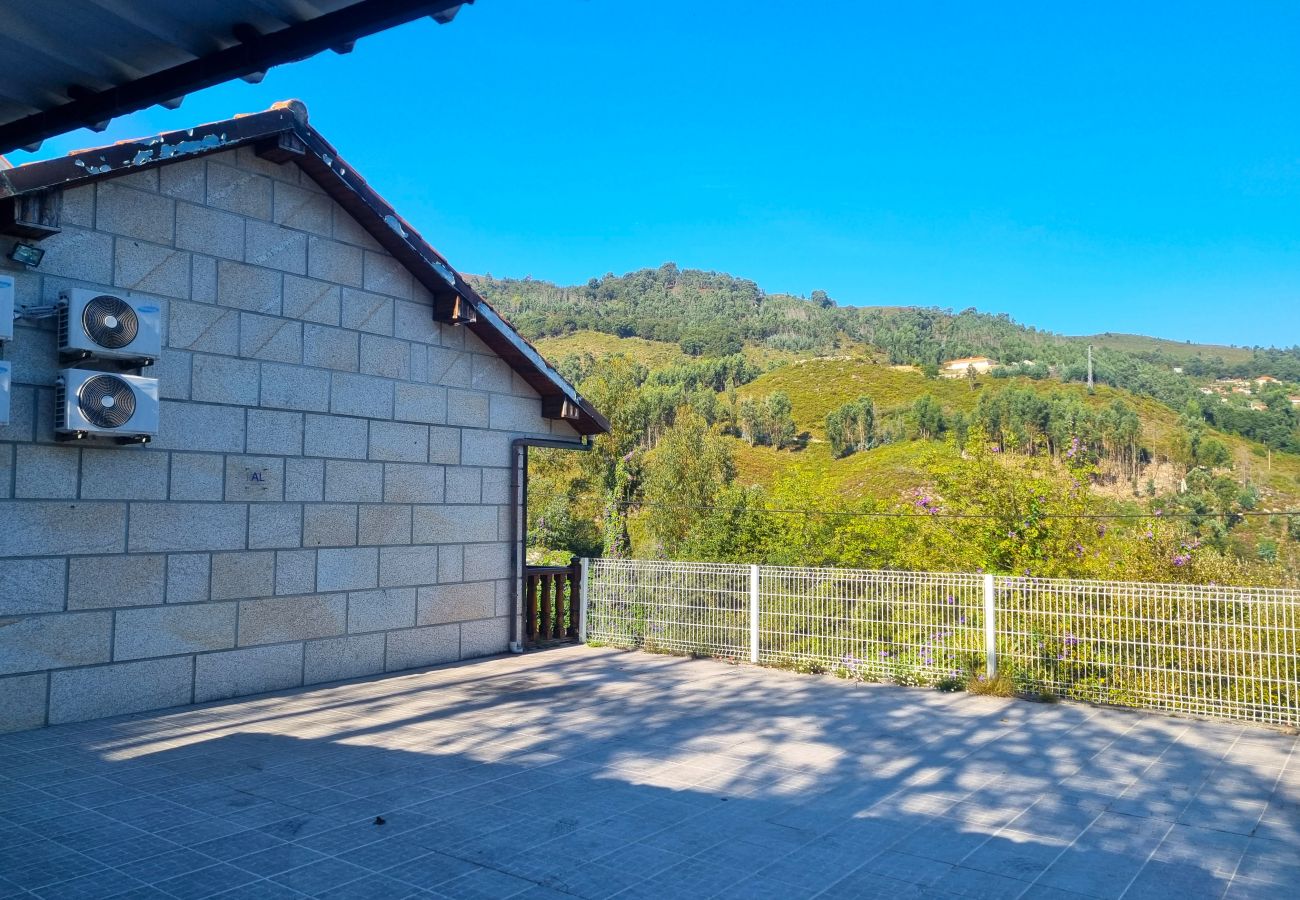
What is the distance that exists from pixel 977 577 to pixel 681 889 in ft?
18.9

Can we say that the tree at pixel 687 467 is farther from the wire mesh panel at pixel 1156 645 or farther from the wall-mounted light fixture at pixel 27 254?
the wall-mounted light fixture at pixel 27 254

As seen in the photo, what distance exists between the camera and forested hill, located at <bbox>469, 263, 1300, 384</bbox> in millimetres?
71812

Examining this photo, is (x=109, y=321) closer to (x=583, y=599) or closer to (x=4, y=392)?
(x=4, y=392)

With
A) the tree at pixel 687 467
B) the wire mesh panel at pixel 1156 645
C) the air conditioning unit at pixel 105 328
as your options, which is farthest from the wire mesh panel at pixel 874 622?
the tree at pixel 687 467

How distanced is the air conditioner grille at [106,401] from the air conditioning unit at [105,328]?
0.20 meters

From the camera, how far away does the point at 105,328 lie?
21.2 ft

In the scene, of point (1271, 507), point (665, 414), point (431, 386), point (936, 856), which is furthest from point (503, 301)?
point (936, 856)

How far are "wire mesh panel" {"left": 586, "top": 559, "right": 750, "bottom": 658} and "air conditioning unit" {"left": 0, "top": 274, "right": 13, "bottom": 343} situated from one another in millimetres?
6762

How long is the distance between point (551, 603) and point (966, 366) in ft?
206

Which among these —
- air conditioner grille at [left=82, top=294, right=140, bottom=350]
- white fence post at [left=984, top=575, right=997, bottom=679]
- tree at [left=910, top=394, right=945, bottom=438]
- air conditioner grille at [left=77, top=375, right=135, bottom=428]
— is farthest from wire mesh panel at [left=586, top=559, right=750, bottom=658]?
tree at [left=910, top=394, right=945, bottom=438]

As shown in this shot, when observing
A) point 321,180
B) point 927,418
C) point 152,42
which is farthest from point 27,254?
point 927,418

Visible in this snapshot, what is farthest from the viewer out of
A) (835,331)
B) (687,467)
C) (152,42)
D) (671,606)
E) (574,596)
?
(835,331)

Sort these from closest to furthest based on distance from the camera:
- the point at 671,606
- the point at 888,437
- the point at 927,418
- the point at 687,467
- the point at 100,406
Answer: the point at 100,406 → the point at 671,606 → the point at 687,467 → the point at 888,437 → the point at 927,418

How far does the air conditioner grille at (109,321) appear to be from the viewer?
6410 mm
